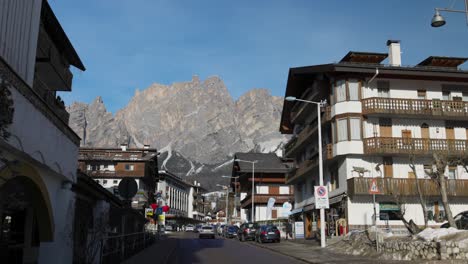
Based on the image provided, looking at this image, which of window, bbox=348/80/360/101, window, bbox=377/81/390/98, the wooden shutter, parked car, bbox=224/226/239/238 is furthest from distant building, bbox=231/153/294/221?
window, bbox=348/80/360/101

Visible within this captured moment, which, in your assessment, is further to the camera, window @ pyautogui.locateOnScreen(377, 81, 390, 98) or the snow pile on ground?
window @ pyautogui.locateOnScreen(377, 81, 390, 98)

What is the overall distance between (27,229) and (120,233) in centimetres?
607

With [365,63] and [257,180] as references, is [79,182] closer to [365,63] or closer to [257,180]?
[365,63]

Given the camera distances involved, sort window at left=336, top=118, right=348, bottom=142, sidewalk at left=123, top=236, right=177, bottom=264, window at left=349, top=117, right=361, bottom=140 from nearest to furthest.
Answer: sidewalk at left=123, top=236, right=177, bottom=264
window at left=349, top=117, right=361, bottom=140
window at left=336, top=118, right=348, bottom=142

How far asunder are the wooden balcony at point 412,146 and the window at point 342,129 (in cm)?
150

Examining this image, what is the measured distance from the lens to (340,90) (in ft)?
121

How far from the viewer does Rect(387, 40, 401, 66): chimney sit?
41.1 metres

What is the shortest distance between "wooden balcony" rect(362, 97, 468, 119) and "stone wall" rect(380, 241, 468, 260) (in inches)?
657

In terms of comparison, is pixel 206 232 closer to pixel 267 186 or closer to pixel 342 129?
pixel 267 186

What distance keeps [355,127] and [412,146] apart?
14.5ft

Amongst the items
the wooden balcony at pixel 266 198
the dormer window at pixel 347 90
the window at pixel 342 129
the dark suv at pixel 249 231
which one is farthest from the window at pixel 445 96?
the wooden balcony at pixel 266 198

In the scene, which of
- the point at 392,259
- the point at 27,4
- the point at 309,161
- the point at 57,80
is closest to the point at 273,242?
the point at 309,161

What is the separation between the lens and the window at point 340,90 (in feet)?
120

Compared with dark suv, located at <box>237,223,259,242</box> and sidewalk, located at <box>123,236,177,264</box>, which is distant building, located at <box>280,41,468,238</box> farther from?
sidewalk, located at <box>123,236,177,264</box>
